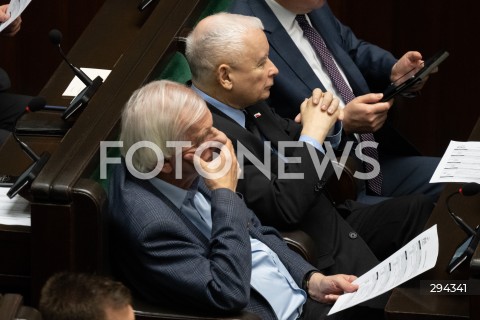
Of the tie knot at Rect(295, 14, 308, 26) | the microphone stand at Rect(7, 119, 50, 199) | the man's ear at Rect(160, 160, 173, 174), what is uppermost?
the man's ear at Rect(160, 160, 173, 174)

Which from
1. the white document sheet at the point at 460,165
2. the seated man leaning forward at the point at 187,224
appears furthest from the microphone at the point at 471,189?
the seated man leaning forward at the point at 187,224

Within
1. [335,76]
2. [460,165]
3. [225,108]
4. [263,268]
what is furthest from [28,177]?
[335,76]

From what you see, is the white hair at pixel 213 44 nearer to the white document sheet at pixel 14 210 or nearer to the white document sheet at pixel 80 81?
the white document sheet at pixel 80 81

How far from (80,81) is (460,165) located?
3.38 feet

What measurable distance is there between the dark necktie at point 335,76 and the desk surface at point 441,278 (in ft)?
2.45

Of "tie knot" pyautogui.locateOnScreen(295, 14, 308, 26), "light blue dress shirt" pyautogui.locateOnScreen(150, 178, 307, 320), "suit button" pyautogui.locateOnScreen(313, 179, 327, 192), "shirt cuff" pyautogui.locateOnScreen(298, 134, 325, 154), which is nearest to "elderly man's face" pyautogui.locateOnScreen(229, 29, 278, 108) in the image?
"shirt cuff" pyautogui.locateOnScreen(298, 134, 325, 154)

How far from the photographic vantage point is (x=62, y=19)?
166 inches

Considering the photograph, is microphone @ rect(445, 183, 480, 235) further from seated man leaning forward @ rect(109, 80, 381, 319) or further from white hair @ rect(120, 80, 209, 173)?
white hair @ rect(120, 80, 209, 173)

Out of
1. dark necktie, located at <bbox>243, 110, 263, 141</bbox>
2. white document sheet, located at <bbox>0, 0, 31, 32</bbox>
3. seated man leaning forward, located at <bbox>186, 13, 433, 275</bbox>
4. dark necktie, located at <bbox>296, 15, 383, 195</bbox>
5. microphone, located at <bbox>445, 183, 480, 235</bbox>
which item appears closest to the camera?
microphone, located at <bbox>445, 183, 480, 235</bbox>

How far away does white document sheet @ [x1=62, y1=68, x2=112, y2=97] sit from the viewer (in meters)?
2.90

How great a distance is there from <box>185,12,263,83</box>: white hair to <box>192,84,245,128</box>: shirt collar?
3cm

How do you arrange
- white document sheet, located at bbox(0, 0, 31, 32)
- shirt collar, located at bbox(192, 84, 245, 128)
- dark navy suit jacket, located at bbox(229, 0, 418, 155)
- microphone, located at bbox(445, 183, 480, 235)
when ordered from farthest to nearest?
dark navy suit jacket, located at bbox(229, 0, 418, 155), white document sheet, located at bbox(0, 0, 31, 32), shirt collar, located at bbox(192, 84, 245, 128), microphone, located at bbox(445, 183, 480, 235)

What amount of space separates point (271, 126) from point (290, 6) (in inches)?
19.0

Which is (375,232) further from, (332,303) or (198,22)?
(198,22)
